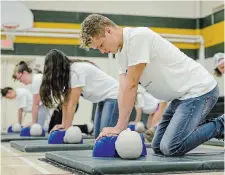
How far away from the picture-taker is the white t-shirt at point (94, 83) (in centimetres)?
419

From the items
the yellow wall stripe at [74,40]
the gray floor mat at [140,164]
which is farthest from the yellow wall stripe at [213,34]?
the gray floor mat at [140,164]

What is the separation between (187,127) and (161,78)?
38 cm

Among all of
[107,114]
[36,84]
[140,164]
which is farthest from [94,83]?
[140,164]

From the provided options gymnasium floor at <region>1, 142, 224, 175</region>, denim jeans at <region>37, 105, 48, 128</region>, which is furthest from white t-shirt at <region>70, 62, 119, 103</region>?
denim jeans at <region>37, 105, 48, 128</region>

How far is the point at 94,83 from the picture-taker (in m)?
4.28

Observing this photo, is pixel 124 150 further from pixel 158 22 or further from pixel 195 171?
pixel 158 22

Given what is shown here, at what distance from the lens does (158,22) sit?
10.9m

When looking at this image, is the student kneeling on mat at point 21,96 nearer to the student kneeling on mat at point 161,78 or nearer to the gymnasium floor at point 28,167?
the gymnasium floor at point 28,167

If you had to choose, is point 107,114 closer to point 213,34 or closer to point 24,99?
point 24,99

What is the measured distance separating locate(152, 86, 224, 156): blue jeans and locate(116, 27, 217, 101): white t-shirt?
Result: 0.05 m

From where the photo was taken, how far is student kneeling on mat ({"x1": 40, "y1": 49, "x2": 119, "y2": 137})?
4.15m

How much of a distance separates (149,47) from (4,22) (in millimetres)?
4883

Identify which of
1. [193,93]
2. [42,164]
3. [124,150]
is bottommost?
[42,164]

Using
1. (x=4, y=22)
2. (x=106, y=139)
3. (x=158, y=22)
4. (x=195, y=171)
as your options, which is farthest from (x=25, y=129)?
(x=158, y=22)
